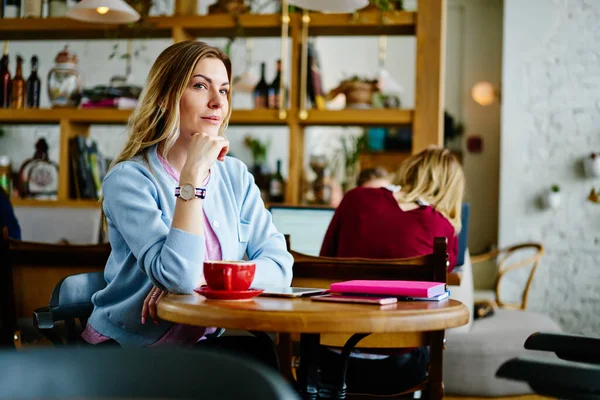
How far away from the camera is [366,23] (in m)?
4.20

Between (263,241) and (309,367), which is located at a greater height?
(263,241)

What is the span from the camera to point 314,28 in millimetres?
4379

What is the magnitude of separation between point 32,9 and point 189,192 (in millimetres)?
3461

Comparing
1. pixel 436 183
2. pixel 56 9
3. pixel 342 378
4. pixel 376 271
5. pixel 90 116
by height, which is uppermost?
pixel 56 9

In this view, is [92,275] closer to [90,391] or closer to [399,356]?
[399,356]

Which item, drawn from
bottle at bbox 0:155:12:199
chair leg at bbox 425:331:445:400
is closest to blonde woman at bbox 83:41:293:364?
chair leg at bbox 425:331:445:400

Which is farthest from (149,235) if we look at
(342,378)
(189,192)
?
(342,378)

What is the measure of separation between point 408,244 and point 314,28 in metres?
1.91

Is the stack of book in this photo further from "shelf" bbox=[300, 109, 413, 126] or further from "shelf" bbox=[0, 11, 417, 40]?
"shelf" bbox=[0, 11, 417, 40]

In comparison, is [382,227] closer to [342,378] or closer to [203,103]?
[342,378]

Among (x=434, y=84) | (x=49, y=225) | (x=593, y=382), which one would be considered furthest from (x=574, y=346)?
(x=49, y=225)

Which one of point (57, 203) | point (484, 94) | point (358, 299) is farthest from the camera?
point (484, 94)

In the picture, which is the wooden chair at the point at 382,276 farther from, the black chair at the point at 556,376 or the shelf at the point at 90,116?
the shelf at the point at 90,116

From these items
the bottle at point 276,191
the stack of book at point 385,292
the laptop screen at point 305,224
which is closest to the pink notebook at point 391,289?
the stack of book at point 385,292
